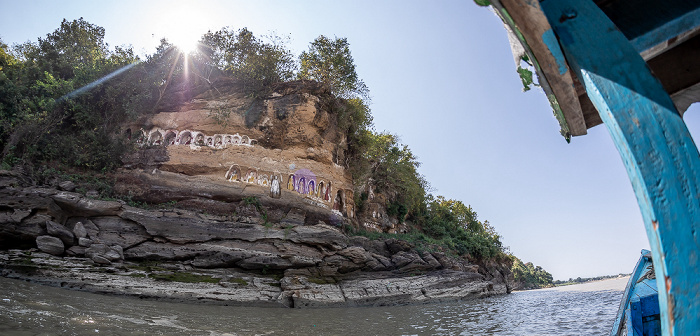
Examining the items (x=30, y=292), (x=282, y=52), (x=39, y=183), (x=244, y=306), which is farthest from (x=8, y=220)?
(x=282, y=52)

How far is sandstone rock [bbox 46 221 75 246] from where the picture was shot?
1034 cm

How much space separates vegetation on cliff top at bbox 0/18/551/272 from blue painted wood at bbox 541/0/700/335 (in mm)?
16672

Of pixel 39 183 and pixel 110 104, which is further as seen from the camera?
→ pixel 110 104

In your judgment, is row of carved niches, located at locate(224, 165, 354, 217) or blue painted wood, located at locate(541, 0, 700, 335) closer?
blue painted wood, located at locate(541, 0, 700, 335)

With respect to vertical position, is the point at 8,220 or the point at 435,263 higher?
the point at 8,220

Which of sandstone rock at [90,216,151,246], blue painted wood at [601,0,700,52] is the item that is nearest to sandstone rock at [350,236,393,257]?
sandstone rock at [90,216,151,246]

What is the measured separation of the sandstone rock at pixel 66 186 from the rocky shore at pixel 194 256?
4cm

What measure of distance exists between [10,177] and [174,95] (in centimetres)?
783

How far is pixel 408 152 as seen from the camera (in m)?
25.8

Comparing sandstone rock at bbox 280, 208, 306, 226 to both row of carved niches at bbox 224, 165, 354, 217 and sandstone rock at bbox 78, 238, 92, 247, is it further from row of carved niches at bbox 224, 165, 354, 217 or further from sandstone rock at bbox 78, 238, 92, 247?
sandstone rock at bbox 78, 238, 92, 247

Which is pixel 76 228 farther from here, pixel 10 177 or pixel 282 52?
pixel 282 52

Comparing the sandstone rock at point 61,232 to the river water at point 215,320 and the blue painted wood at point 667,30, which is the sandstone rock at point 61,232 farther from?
the blue painted wood at point 667,30

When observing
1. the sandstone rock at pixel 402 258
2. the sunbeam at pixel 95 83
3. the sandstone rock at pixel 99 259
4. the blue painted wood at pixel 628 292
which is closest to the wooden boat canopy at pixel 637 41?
the blue painted wood at pixel 628 292

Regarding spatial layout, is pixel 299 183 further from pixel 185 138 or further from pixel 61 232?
pixel 61 232
